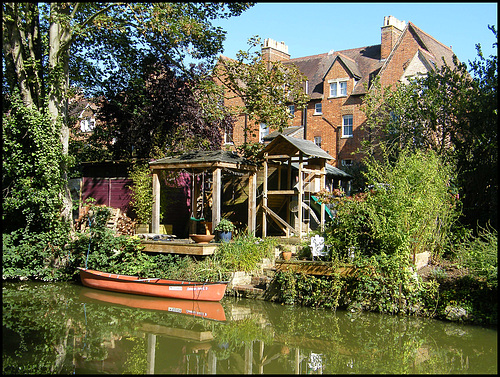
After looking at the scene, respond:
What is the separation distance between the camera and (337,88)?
33.2 m

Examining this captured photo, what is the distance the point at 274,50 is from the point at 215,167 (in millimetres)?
23290

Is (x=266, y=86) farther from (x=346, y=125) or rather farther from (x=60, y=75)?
(x=346, y=125)

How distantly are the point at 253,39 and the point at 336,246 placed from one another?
8081mm

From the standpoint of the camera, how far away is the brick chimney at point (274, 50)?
3675 cm

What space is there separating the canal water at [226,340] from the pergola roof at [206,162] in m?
4.95

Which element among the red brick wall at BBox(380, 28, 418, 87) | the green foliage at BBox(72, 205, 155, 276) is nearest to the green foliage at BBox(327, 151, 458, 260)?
the green foliage at BBox(72, 205, 155, 276)

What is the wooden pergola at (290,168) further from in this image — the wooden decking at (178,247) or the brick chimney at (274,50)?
the brick chimney at (274,50)

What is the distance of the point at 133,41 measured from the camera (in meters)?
19.9

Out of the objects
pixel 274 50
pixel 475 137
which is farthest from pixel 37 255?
pixel 274 50

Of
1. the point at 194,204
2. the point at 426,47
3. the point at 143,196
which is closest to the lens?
the point at 194,204

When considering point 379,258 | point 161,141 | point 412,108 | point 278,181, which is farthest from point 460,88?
point 161,141

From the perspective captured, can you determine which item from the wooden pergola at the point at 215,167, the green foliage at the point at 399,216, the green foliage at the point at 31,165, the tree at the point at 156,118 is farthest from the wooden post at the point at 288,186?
the green foliage at the point at 31,165

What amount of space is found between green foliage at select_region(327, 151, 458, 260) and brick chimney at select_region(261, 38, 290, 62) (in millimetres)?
24525

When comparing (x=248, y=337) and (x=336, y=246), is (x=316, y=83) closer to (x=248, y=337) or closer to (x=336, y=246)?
(x=336, y=246)
